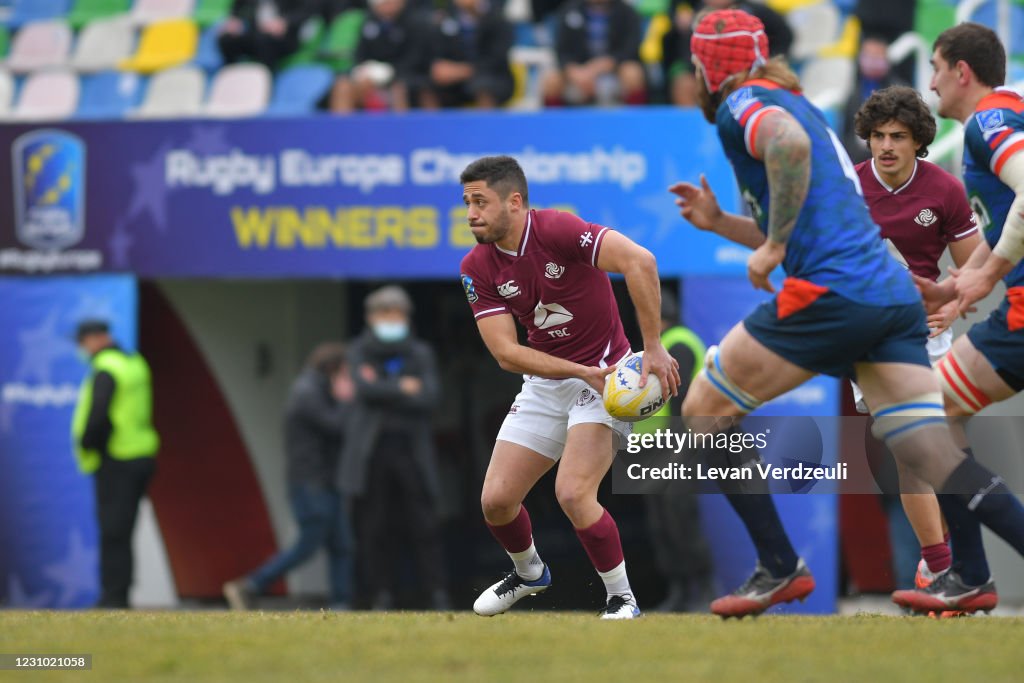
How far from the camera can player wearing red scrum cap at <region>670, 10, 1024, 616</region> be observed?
20.1 feet

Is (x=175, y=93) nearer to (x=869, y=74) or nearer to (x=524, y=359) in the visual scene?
(x=869, y=74)

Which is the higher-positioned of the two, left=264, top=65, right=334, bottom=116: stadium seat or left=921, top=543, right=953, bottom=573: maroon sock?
left=264, top=65, right=334, bottom=116: stadium seat

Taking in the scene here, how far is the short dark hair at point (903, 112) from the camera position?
24.7 feet

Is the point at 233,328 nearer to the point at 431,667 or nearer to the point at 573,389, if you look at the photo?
the point at 573,389

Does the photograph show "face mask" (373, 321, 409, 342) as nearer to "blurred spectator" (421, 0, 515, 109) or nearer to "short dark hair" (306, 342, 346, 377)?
"short dark hair" (306, 342, 346, 377)

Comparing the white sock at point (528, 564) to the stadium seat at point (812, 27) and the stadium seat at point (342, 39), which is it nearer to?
the stadium seat at point (812, 27)

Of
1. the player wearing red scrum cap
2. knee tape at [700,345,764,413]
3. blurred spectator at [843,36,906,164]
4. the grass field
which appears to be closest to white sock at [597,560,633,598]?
the grass field

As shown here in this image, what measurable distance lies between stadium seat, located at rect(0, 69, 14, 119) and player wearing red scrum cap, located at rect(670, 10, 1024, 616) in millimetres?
10716

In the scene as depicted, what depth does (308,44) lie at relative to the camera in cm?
1571

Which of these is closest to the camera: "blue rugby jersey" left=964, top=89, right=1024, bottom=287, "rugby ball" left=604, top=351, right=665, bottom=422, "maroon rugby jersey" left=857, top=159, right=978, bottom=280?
"blue rugby jersey" left=964, top=89, right=1024, bottom=287

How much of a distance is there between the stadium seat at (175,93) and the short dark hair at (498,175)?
7.85 m

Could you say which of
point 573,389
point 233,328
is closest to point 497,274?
point 573,389

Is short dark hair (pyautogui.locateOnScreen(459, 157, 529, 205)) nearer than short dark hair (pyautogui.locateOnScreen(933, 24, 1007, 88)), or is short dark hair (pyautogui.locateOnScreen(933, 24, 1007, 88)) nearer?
short dark hair (pyautogui.locateOnScreen(933, 24, 1007, 88))

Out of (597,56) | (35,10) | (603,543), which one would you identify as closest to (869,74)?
(597,56)
